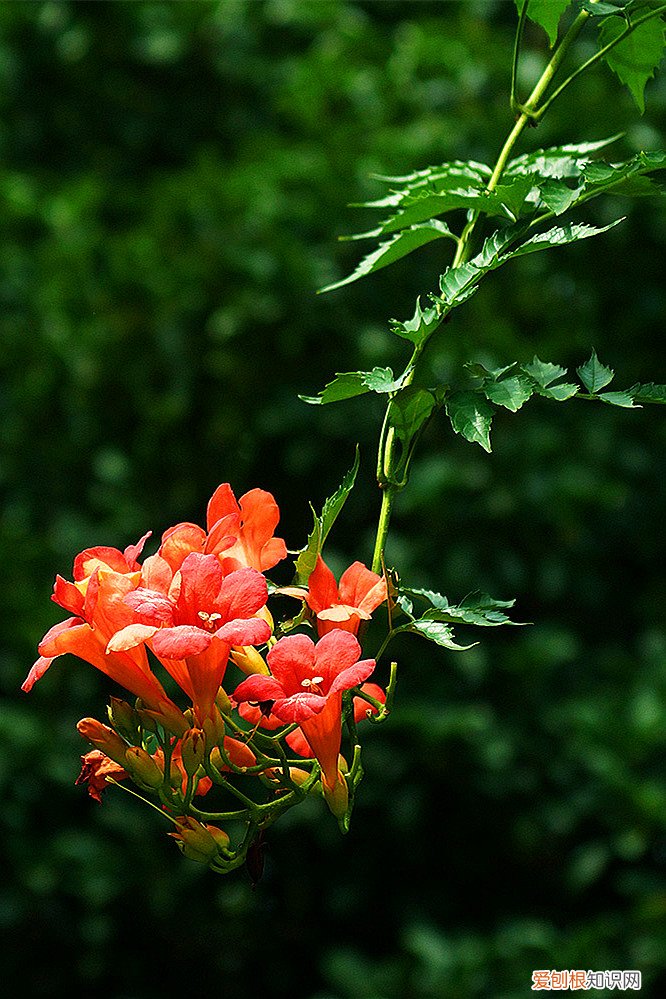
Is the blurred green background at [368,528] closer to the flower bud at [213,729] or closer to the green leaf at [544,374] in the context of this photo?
the green leaf at [544,374]

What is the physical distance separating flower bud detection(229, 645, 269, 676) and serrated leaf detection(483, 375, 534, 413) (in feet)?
0.92

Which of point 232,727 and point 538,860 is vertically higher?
point 232,727

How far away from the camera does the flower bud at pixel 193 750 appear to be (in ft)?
2.97

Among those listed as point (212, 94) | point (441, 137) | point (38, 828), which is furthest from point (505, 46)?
point (38, 828)

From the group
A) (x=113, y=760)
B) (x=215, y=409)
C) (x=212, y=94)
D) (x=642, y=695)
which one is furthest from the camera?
(x=212, y=94)

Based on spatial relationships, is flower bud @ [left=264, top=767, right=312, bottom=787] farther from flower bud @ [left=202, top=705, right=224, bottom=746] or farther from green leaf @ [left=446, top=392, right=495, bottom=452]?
green leaf @ [left=446, top=392, right=495, bottom=452]

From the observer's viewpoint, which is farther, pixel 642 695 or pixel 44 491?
pixel 44 491

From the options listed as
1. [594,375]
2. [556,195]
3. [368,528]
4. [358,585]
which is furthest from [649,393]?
[368,528]

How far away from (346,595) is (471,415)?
0.17 meters

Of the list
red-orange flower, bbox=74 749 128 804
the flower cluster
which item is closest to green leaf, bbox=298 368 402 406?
the flower cluster

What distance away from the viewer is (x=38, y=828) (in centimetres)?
284

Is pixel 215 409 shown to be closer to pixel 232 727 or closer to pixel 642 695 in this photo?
pixel 642 695

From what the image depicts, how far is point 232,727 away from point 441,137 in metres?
2.15

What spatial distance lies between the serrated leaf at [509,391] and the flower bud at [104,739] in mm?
398
